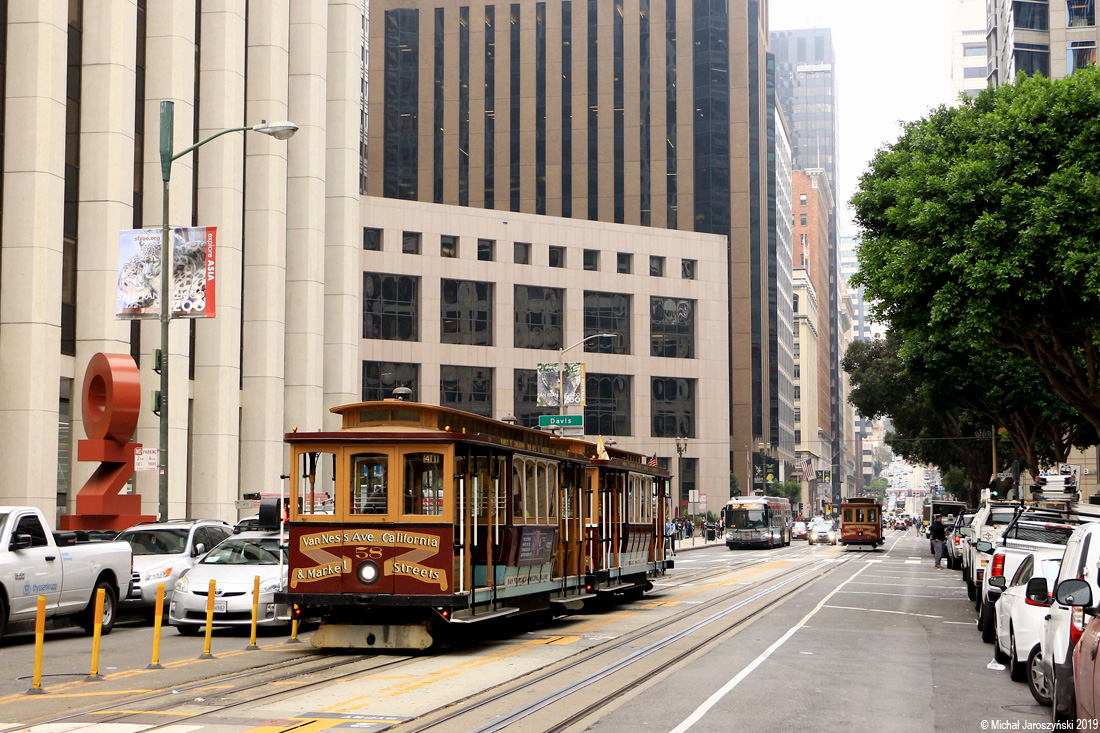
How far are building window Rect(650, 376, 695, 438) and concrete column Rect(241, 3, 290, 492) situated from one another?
44.3 meters

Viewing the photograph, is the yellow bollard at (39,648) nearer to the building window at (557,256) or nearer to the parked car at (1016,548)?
the parked car at (1016,548)

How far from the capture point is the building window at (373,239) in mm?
77062

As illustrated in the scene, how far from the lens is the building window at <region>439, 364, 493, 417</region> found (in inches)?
3140

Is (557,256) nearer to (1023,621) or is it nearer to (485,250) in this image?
(485,250)

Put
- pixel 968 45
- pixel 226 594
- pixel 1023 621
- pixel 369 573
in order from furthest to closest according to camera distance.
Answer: pixel 968 45, pixel 226 594, pixel 369 573, pixel 1023 621

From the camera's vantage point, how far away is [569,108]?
104750 mm

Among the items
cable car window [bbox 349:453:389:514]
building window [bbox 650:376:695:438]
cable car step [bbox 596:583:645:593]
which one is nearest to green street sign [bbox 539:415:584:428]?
cable car step [bbox 596:583:645:593]

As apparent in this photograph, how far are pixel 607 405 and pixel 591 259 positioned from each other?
33.2ft

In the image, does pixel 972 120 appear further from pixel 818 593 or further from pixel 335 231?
pixel 335 231

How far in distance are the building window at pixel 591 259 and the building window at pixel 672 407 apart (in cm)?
898

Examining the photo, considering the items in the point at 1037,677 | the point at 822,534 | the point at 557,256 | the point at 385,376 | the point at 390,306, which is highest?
the point at 557,256

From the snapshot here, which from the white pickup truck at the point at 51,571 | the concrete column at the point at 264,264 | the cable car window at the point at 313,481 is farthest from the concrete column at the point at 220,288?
the cable car window at the point at 313,481

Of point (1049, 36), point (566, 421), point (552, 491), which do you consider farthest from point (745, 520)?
point (552, 491)

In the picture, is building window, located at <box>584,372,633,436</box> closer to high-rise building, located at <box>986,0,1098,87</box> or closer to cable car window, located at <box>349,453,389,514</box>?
high-rise building, located at <box>986,0,1098,87</box>
